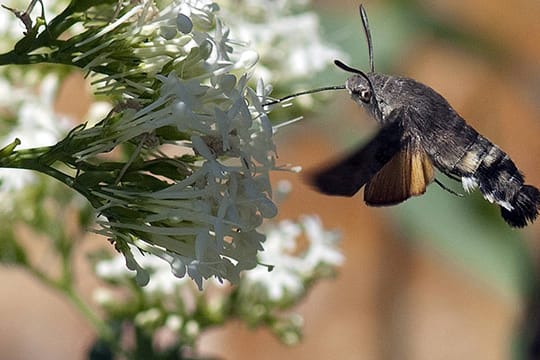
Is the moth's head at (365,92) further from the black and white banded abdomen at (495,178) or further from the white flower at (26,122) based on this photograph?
the white flower at (26,122)

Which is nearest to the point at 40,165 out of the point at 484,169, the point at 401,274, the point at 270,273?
the point at 484,169

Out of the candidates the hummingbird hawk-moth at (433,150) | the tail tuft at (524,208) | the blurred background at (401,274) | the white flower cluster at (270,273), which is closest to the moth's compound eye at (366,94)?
the hummingbird hawk-moth at (433,150)

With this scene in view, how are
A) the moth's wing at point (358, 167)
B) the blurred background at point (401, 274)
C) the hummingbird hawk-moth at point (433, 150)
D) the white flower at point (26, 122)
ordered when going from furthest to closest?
the blurred background at point (401, 274) → the white flower at point (26, 122) → the hummingbird hawk-moth at point (433, 150) → the moth's wing at point (358, 167)

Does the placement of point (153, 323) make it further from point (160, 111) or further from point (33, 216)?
point (160, 111)

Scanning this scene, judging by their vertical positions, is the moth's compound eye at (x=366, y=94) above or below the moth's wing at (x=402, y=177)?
above

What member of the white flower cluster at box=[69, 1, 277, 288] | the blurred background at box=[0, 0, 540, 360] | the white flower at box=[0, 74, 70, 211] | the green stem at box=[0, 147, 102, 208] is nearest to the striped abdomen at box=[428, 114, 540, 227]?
the white flower cluster at box=[69, 1, 277, 288]

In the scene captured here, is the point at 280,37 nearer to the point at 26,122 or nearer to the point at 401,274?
the point at 26,122
